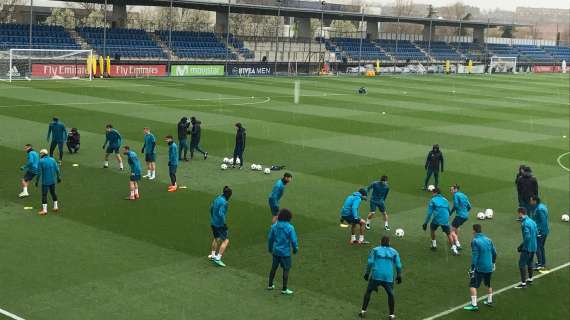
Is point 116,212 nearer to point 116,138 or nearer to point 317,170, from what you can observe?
point 116,138

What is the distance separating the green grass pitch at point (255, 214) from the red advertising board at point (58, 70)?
12.6m

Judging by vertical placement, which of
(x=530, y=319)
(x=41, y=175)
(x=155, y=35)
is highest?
(x=155, y=35)

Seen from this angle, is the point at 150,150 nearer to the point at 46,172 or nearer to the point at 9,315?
the point at 46,172

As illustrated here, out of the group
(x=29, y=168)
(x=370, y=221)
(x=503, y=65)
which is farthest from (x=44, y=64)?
Answer: (x=503, y=65)

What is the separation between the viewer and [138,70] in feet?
230

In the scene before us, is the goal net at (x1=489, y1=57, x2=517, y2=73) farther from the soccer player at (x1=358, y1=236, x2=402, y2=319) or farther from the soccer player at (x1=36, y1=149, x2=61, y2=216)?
the soccer player at (x1=358, y1=236, x2=402, y2=319)

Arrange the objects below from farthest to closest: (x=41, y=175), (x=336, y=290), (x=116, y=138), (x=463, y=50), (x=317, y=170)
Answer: (x=463, y=50) → (x=317, y=170) → (x=116, y=138) → (x=41, y=175) → (x=336, y=290)

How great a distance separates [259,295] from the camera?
15.2 m

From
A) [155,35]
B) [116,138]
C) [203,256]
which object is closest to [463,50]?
[155,35]

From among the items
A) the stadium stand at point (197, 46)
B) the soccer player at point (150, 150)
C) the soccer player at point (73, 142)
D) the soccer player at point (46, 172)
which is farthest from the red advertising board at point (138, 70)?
the soccer player at point (46, 172)

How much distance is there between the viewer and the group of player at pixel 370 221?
46.7ft

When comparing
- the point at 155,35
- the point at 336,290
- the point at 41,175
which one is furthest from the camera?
the point at 155,35

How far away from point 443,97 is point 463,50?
5868 centimetres

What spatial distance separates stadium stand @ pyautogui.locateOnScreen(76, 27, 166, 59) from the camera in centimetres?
7212
